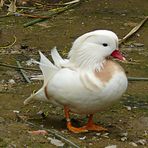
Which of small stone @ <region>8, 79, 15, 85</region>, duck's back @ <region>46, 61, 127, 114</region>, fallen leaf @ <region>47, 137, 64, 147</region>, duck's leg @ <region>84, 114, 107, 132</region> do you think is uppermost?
duck's back @ <region>46, 61, 127, 114</region>

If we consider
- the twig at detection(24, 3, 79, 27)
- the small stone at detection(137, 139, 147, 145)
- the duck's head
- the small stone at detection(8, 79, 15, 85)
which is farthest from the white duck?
the twig at detection(24, 3, 79, 27)

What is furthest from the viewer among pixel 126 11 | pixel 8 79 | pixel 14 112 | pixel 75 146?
pixel 126 11

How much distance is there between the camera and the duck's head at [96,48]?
3871mm

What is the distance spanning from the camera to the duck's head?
12.7 feet

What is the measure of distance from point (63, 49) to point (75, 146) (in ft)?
8.59

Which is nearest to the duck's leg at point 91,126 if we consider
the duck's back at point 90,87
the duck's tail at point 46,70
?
the duck's back at point 90,87

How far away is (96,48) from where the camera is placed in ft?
12.7

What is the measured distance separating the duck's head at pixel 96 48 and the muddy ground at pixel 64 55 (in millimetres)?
521

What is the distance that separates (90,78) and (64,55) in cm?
214

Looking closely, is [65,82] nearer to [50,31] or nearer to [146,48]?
[146,48]

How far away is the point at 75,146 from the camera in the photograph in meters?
3.69

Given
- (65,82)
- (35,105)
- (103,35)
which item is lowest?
(35,105)

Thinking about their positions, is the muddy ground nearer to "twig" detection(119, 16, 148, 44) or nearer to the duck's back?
"twig" detection(119, 16, 148, 44)

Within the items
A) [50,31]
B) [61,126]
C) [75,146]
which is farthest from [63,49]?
[75,146]
